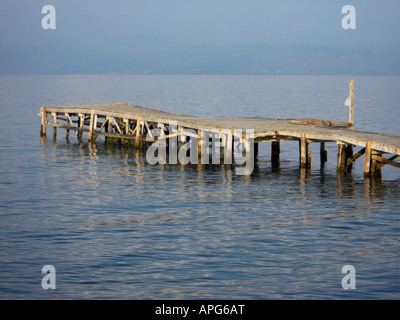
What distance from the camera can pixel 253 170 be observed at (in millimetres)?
33656

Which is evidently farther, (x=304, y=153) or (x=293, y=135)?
(x=304, y=153)

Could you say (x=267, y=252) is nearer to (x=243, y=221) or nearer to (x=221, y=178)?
(x=243, y=221)

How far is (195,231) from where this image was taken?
2169 centimetres

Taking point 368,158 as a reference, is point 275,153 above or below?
below

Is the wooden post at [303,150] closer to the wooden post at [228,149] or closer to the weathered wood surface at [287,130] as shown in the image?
the weathered wood surface at [287,130]

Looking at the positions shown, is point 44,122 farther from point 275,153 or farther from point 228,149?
point 275,153

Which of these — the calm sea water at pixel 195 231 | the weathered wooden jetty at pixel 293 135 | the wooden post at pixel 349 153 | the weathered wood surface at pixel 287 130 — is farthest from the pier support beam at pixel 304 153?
the wooden post at pixel 349 153

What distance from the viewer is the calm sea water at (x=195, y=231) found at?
1683 cm

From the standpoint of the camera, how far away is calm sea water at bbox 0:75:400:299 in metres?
16.8

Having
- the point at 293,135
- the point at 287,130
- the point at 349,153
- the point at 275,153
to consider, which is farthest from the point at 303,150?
the point at 275,153

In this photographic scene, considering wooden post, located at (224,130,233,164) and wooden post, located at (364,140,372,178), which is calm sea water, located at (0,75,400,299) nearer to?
wooden post, located at (364,140,372,178)

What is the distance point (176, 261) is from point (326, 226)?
5.95 meters

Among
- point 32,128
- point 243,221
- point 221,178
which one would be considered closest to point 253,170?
point 221,178
